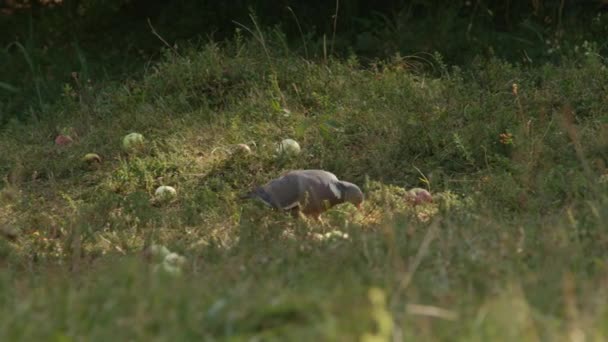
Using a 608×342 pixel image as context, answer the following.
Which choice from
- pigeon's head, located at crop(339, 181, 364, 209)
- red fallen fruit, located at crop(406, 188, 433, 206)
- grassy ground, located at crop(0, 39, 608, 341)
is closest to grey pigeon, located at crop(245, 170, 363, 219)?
pigeon's head, located at crop(339, 181, 364, 209)

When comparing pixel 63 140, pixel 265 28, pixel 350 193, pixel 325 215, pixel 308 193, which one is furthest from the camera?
pixel 265 28

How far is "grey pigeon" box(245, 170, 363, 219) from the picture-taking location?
586 cm

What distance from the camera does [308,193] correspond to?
584cm

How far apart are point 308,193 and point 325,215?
1.00 ft

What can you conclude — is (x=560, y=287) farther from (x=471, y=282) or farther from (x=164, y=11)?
(x=164, y=11)

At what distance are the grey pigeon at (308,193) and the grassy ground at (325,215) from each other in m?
0.12

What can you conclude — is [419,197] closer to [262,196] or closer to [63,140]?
[262,196]

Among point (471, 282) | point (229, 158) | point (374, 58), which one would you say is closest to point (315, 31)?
point (374, 58)

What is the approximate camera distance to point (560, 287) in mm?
3570

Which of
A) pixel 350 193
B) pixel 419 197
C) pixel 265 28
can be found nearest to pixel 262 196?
pixel 350 193

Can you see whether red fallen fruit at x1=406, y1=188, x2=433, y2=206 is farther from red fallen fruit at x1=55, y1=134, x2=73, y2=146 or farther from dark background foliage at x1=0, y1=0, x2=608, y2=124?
red fallen fruit at x1=55, y1=134, x2=73, y2=146

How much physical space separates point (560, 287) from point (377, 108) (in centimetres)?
415

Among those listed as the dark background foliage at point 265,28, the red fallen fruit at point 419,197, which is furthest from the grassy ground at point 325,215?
the dark background foliage at point 265,28

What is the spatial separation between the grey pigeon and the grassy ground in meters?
0.12
